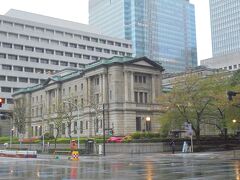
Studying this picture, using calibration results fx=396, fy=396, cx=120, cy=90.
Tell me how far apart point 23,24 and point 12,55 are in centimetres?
1513

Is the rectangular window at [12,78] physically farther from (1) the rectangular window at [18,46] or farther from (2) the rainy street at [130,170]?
(2) the rainy street at [130,170]

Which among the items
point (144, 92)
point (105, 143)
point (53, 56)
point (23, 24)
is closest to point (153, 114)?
point (144, 92)

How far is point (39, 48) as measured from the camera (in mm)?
141375

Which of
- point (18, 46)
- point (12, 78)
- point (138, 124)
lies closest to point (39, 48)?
point (18, 46)

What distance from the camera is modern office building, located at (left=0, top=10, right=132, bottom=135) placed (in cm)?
13362

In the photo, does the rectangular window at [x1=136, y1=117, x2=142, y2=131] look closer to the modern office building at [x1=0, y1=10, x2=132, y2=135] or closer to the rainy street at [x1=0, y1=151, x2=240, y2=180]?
the rainy street at [x1=0, y1=151, x2=240, y2=180]

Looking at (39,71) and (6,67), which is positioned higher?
(6,67)

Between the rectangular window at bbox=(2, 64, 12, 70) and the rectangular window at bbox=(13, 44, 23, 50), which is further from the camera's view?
the rectangular window at bbox=(13, 44, 23, 50)

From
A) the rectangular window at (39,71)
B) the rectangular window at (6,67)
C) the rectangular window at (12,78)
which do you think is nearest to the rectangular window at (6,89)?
the rectangular window at (12,78)

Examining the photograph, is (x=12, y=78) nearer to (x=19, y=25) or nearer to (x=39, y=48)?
(x=39, y=48)

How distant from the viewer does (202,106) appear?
2404 inches

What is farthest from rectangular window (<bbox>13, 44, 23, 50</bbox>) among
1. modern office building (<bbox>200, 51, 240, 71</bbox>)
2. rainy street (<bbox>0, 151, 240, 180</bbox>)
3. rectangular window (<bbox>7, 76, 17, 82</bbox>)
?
rainy street (<bbox>0, 151, 240, 180</bbox>)

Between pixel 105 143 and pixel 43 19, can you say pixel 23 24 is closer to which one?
pixel 43 19

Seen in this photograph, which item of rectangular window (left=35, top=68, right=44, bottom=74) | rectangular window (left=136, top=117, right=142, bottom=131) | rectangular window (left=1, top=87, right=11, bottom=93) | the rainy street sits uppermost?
rectangular window (left=35, top=68, right=44, bottom=74)
